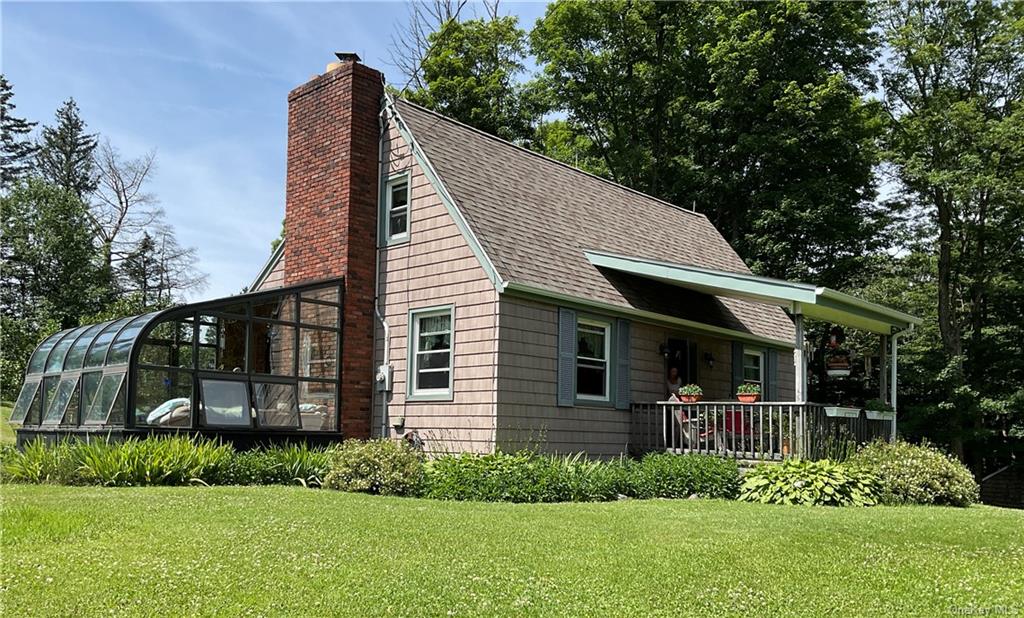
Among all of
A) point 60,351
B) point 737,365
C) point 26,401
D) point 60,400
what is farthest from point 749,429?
point 26,401

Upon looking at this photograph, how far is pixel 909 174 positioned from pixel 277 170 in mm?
22513

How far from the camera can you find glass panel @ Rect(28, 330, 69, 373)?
14676 millimetres

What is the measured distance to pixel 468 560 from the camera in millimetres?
6824

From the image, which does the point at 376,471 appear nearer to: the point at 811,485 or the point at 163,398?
the point at 163,398

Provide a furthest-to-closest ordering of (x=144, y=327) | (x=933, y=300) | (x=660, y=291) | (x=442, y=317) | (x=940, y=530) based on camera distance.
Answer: (x=933, y=300)
(x=660, y=291)
(x=442, y=317)
(x=144, y=327)
(x=940, y=530)

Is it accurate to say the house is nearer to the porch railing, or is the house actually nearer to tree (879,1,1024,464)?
the porch railing

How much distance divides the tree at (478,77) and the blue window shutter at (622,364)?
63.0ft

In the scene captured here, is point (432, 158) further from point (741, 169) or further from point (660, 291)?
point (741, 169)

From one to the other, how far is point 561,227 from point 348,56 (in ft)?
17.0

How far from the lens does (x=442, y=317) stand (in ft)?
47.9

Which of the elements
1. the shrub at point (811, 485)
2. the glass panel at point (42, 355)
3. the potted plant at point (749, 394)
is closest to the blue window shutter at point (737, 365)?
the potted plant at point (749, 394)

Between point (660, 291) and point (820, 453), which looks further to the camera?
point (660, 291)

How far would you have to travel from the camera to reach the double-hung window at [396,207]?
614 inches

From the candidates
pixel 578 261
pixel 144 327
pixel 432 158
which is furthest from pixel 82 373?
pixel 578 261
